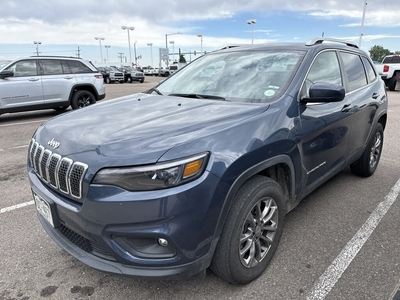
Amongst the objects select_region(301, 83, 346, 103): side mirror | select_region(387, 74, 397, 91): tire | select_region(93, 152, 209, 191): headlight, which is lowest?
select_region(387, 74, 397, 91): tire

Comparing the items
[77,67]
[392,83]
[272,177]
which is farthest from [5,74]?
[392,83]

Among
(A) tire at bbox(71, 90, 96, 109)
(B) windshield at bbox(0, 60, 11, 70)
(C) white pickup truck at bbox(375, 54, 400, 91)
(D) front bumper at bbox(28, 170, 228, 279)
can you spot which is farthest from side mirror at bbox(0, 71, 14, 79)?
(C) white pickup truck at bbox(375, 54, 400, 91)

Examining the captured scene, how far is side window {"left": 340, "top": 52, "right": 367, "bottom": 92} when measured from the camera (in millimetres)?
3641

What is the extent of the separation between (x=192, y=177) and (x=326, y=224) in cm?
199

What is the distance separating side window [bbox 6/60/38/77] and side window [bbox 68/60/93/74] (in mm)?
1067

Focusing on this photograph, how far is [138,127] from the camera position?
2.18 metres

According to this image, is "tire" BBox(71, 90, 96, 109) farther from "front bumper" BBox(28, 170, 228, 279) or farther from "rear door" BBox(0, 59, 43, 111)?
"front bumper" BBox(28, 170, 228, 279)

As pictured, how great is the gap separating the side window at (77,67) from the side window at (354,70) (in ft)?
27.9

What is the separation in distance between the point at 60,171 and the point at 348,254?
235 centimetres

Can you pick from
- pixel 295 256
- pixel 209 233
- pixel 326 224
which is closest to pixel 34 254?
pixel 209 233

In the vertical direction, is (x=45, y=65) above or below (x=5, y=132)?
above

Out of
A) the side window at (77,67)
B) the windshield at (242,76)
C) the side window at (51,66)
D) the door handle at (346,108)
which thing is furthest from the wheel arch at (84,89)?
the door handle at (346,108)

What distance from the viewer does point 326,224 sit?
3217 millimetres

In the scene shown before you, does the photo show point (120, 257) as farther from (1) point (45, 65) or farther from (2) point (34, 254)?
(1) point (45, 65)
